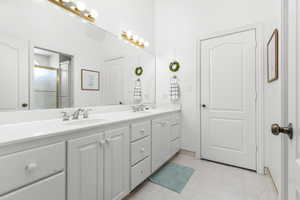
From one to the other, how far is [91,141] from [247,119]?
6.71ft

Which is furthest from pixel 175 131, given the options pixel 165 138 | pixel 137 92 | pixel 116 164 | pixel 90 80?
pixel 90 80

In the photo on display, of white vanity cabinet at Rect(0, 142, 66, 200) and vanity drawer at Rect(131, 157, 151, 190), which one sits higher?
white vanity cabinet at Rect(0, 142, 66, 200)

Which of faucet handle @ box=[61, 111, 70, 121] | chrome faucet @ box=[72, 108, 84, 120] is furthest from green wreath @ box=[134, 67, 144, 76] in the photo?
faucet handle @ box=[61, 111, 70, 121]

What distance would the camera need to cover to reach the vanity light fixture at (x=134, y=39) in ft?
7.60

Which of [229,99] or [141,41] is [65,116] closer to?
[141,41]

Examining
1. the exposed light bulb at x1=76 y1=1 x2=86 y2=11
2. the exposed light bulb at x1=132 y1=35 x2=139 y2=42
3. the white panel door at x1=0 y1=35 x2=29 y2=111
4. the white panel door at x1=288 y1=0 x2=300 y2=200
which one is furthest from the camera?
the exposed light bulb at x1=132 y1=35 x2=139 y2=42

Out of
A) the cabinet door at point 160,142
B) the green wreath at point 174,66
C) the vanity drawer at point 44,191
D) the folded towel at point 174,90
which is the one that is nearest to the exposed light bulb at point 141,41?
the green wreath at point 174,66

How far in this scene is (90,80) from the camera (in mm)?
1792

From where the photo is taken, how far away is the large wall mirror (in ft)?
3.85

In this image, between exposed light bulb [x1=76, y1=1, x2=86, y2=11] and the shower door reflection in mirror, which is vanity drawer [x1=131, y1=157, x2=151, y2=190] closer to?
the shower door reflection in mirror

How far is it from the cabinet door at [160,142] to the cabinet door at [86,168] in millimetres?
821

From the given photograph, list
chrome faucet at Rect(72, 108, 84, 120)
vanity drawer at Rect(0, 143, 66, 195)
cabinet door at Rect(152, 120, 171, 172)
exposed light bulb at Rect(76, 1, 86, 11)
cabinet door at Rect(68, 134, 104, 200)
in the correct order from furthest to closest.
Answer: cabinet door at Rect(152, 120, 171, 172), exposed light bulb at Rect(76, 1, 86, 11), chrome faucet at Rect(72, 108, 84, 120), cabinet door at Rect(68, 134, 104, 200), vanity drawer at Rect(0, 143, 66, 195)

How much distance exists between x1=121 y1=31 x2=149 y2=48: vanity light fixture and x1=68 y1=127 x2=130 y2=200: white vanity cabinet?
1542mm

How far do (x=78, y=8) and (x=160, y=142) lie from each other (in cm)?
183
